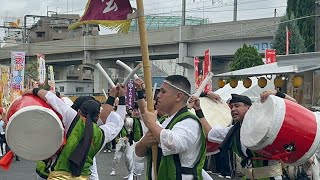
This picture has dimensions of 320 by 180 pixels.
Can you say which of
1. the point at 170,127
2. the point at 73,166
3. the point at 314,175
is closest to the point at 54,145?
the point at 73,166

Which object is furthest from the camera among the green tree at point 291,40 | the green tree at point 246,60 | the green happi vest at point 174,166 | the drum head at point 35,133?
the green tree at point 291,40

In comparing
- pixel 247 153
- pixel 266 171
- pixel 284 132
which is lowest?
pixel 266 171

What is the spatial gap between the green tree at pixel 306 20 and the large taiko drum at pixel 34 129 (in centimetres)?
2351

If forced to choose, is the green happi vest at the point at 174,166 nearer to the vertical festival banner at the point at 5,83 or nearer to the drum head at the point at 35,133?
the drum head at the point at 35,133

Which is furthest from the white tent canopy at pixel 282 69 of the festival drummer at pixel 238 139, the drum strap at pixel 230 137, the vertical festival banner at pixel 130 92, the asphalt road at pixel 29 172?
the drum strap at pixel 230 137

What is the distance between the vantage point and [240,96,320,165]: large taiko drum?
434 cm

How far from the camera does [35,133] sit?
529 centimetres

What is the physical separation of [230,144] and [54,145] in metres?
1.66

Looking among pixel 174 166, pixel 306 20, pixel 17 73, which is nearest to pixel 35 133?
pixel 174 166

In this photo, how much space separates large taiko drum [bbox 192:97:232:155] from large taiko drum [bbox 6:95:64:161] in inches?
57.0

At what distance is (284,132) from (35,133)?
92.4 inches

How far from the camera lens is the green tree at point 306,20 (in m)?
27.5

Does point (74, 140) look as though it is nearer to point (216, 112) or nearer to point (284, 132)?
point (216, 112)

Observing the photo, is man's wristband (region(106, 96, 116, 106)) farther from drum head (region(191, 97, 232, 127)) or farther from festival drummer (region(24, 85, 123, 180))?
drum head (region(191, 97, 232, 127))
